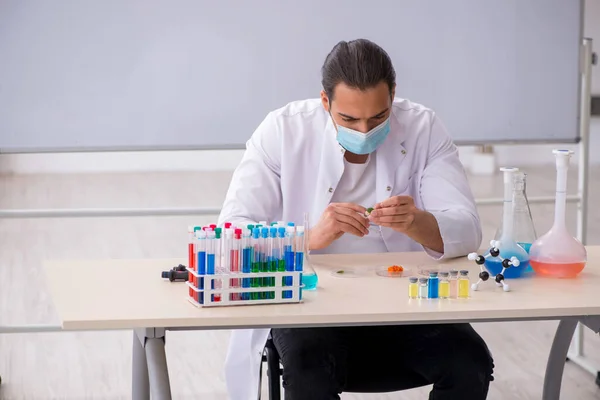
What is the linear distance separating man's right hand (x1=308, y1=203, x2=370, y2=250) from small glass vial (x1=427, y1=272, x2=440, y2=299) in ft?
0.95

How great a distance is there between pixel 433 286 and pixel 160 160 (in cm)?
716

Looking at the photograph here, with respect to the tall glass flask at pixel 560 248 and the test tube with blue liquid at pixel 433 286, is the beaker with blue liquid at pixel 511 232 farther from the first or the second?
the test tube with blue liquid at pixel 433 286

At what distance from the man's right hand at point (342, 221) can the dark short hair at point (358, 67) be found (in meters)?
0.31

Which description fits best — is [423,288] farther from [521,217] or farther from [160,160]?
[160,160]

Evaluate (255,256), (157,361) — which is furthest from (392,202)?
(157,361)

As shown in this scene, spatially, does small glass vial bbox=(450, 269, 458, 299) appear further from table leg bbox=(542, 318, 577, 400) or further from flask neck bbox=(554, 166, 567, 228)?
table leg bbox=(542, 318, 577, 400)

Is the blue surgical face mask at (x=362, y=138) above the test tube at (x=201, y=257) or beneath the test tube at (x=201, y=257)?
above

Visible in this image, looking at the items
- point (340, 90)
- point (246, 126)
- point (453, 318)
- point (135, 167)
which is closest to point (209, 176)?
point (135, 167)

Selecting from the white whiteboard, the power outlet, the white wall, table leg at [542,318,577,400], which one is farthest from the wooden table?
the power outlet

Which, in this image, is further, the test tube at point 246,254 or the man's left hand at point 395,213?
the man's left hand at point 395,213

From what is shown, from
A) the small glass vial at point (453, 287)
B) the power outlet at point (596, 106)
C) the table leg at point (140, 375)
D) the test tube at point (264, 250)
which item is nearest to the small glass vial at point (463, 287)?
the small glass vial at point (453, 287)

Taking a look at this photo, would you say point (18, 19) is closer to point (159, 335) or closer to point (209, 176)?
point (159, 335)

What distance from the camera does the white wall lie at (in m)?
8.12

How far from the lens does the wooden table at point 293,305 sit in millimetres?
1666
